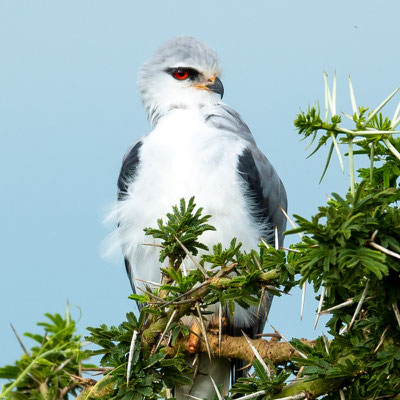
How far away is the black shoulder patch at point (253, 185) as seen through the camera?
514 centimetres

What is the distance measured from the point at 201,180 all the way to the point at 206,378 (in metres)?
1.29

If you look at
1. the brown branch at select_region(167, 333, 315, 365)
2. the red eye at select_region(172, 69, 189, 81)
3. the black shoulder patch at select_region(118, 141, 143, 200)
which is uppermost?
the red eye at select_region(172, 69, 189, 81)

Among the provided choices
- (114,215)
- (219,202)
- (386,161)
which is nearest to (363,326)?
(386,161)

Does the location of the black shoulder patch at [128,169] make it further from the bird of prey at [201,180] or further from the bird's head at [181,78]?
the bird's head at [181,78]

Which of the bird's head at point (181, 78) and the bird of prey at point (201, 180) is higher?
the bird's head at point (181, 78)

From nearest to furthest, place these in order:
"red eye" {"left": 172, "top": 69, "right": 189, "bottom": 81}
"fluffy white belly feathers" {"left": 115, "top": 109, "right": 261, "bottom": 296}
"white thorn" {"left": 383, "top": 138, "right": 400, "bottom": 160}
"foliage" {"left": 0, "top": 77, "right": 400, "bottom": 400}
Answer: "foliage" {"left": 0, "top": 77, "right": 400, "bottom": 400}
"white thorn" {"left": 383, "top": 138, "right": 400, "bottom": 160}
"fluffy white belly feathers" {"left": 115, "top": 109, "right": 261, "bottom": 296}
"red eye" {"left": 172, "top": 69, "right": 189, "bottom": 81}

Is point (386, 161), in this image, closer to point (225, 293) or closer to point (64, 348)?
point (225, 293)

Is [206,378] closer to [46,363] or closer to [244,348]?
[244,348]

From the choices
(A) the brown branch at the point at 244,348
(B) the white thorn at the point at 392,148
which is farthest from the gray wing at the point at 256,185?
(B) the white thorn at the point at 392,148

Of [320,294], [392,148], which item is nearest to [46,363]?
[320,294]

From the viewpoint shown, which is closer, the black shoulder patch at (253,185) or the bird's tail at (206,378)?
the bird's tail at (206,378)

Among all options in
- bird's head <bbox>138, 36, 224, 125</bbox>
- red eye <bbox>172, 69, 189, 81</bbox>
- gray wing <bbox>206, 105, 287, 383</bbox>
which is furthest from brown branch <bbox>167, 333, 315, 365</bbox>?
red eye <bbox>172, 69, 189, 81</bbox>

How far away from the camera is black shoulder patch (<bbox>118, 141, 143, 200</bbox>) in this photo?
5.32 m

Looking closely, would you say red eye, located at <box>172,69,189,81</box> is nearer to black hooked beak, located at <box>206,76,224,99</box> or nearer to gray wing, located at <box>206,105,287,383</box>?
black hooked beak, located at <box>206,76,224,99</box>
